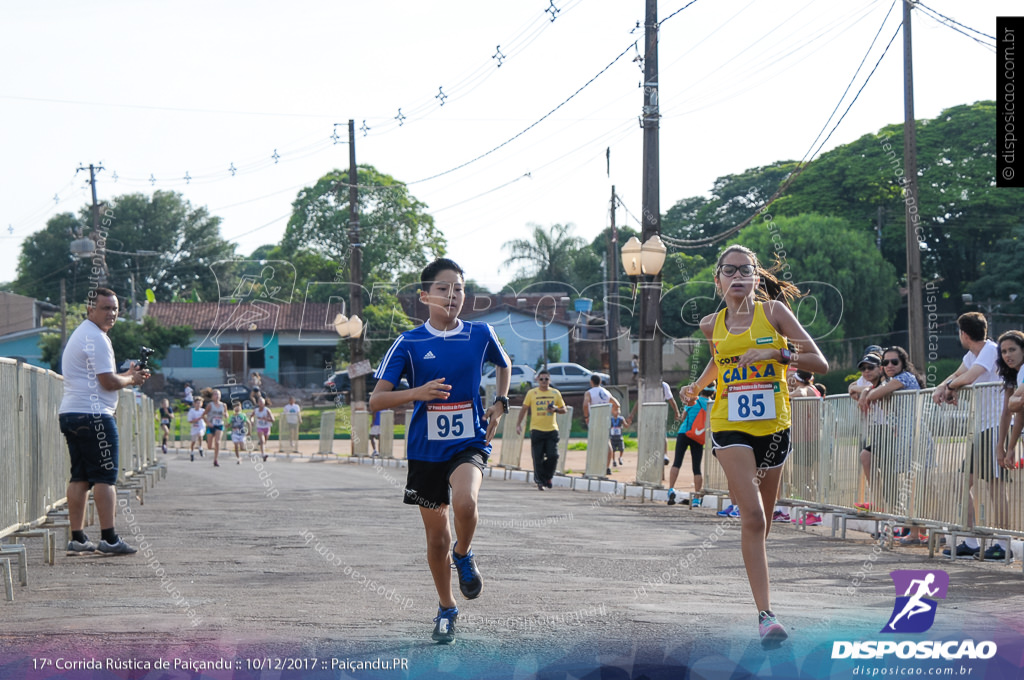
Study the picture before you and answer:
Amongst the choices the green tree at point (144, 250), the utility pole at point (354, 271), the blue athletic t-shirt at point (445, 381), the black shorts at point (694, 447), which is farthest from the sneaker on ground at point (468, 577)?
the green tree at point (144, 250)

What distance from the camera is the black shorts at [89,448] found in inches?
371

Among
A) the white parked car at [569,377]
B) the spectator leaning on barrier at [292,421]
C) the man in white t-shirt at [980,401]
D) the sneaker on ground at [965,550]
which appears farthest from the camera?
the white parked car at [569,377]

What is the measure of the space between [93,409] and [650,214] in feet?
36.1

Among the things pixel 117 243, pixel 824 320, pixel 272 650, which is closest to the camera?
pixel 272 650

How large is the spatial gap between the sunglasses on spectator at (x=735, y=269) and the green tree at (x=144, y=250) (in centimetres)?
7564

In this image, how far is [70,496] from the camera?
9586 mm

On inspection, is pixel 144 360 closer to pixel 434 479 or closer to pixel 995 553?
pixel 434 479

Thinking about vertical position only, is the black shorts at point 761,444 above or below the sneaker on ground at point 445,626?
above

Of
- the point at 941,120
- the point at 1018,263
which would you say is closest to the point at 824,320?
the point at 1018,263

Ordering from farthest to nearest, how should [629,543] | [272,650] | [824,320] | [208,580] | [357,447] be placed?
[824,320]
[357,447]
[629,543]
[208,580]
[272,650]

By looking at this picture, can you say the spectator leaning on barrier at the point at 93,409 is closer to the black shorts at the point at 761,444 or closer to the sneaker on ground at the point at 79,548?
A: the sneaker on ground at the point at 79,548

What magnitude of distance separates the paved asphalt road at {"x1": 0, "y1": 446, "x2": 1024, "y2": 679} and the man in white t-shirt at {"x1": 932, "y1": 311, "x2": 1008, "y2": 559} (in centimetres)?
51

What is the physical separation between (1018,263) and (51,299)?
6395cm

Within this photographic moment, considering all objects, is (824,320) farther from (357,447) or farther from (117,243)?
(117,243)
